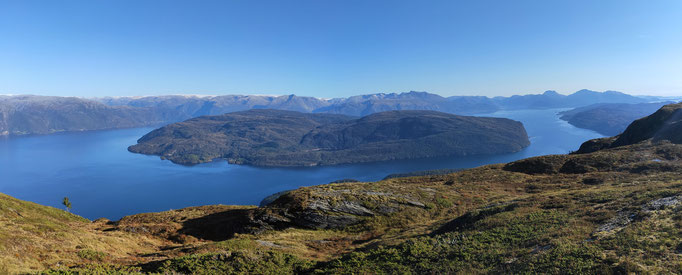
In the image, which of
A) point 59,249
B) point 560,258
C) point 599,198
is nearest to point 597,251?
point 560,258

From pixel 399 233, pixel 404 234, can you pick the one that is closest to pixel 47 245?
pixel 404 234

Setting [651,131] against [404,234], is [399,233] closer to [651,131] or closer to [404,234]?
[404,234]

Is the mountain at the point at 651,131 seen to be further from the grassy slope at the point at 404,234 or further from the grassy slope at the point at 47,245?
the grassy slope at the point at 47,245

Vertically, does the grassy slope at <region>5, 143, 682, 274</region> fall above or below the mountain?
below

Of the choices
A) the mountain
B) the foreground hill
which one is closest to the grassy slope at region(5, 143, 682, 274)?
the foreground hill

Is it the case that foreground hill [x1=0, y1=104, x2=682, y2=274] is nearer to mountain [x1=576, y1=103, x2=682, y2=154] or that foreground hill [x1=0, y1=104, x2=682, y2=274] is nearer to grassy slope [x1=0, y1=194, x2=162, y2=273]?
grassy slope [x1=0, y1=194, x2=162, y2=273]
